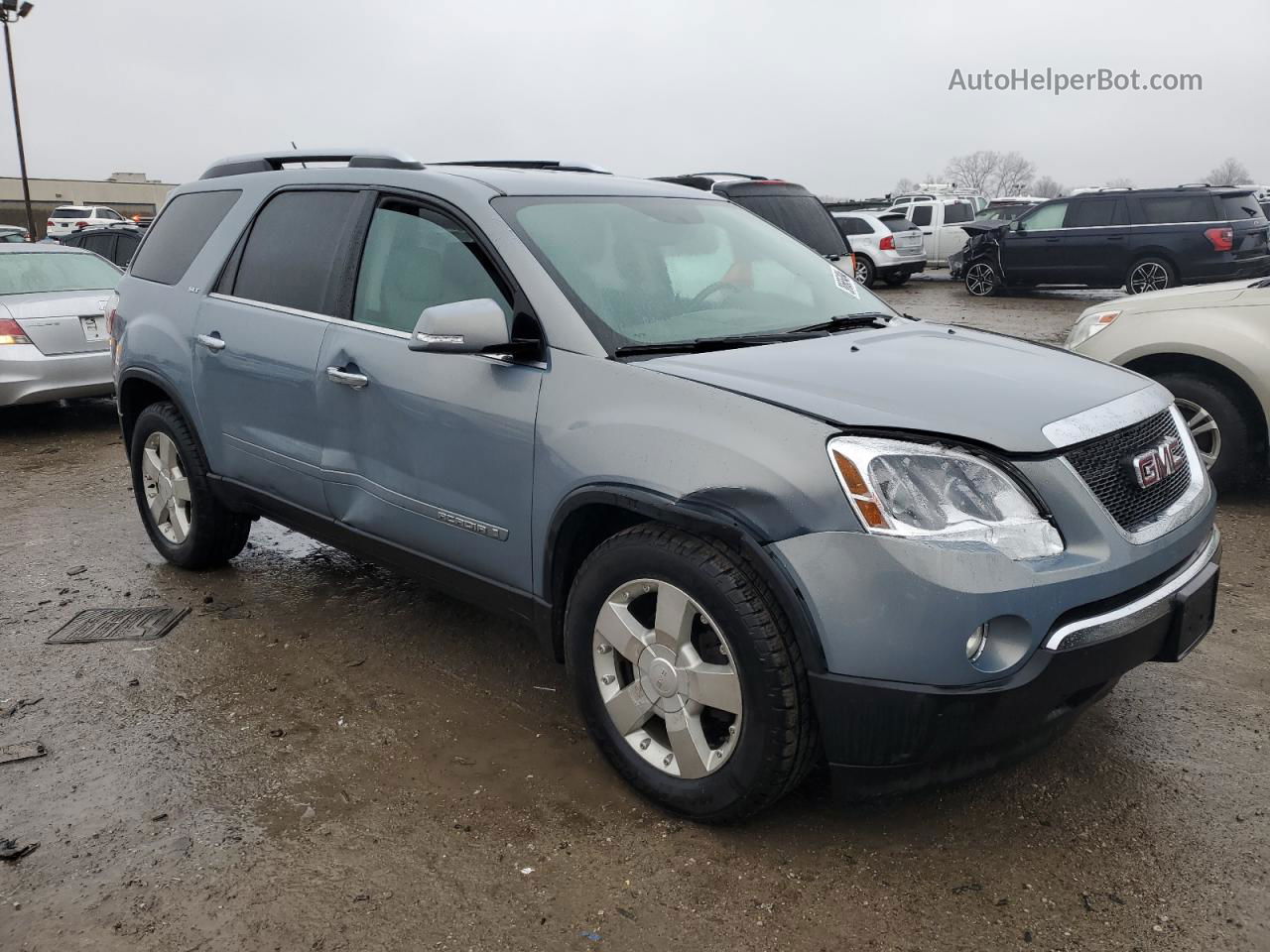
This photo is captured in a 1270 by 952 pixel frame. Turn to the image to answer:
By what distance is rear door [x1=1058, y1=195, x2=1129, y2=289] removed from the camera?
54.4 ft

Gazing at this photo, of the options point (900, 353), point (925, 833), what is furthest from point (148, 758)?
point (900, 353)

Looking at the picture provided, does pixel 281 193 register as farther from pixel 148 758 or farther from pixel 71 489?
pixel 71 489

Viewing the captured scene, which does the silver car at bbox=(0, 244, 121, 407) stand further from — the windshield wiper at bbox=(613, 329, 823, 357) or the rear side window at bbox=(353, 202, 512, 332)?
the windshield wiper at bbox=(613, 329, 823, 357)

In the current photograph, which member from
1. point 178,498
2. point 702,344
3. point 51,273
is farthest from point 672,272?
point 51,273

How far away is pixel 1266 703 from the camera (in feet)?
11.8

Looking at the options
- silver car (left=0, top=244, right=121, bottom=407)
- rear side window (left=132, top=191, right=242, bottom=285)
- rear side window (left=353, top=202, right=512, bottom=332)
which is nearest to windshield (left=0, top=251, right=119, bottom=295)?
silver car (left=0, top=244, right=121, bottom=407)

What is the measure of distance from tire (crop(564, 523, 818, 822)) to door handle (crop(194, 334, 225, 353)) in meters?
2.15

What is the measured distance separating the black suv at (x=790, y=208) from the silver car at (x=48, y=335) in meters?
5.30

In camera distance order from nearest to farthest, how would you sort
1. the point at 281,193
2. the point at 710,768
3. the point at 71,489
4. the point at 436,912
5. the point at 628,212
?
1. the point at 436,912
2. the point at 710,768
3. the point at 628,212
4. the point at 281,193
5. the point at 71,489

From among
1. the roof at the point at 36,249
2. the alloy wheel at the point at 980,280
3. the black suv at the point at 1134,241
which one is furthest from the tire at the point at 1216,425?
the alloy wheel at the point at 980,280

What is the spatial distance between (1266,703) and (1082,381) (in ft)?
4.82

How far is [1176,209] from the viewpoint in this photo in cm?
1590

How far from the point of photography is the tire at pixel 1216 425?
572 centimetres

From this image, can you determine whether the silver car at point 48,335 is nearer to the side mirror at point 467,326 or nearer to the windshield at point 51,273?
the windshield at point 51,273
